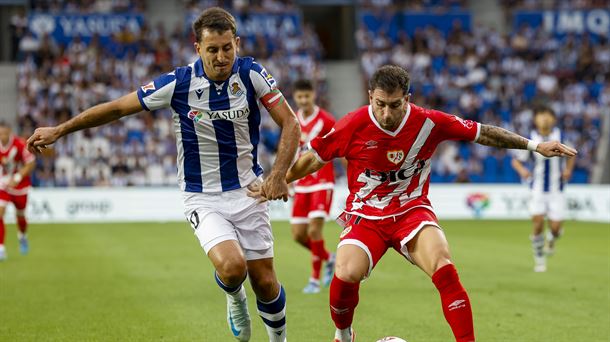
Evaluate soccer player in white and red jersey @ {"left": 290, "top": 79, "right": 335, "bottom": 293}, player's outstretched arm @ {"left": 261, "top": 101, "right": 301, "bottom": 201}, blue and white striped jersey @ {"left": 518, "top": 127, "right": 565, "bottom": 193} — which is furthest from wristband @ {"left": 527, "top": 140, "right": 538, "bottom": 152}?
blue and white striped jersey @ {"left": 518, "top": 127, "right": 565, "bottom": 193}

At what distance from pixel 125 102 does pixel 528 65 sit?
3203 cm

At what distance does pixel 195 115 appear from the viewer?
23.7 ft

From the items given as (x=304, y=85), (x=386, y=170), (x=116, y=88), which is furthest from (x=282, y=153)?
(x=116, y=88)

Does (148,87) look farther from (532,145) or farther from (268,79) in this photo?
(532,145)

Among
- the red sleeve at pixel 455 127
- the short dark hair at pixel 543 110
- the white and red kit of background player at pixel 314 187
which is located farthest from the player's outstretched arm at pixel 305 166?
the short dark hair at pixel 543 110

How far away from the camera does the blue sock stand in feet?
24.3

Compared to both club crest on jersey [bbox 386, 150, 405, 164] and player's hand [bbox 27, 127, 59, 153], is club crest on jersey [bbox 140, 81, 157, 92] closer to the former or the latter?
player's hand [bbox 27, 127, 59, 153]

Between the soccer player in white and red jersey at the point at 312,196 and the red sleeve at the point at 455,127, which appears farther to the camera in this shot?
the soccer player in white and red jersey at the point at 312,196

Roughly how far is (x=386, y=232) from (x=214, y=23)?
2088 millimetres

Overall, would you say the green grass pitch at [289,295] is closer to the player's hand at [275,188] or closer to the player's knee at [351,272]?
the player's knee at [351,272]

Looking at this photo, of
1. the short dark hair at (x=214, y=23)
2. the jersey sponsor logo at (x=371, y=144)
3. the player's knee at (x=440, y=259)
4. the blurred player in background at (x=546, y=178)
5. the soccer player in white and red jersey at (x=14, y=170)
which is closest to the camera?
the player's knee at (x=440, y=259)

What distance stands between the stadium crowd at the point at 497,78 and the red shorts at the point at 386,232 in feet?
82.1

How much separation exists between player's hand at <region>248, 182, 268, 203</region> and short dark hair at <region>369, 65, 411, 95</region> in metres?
1.16

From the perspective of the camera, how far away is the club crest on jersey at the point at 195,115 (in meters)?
7.22
